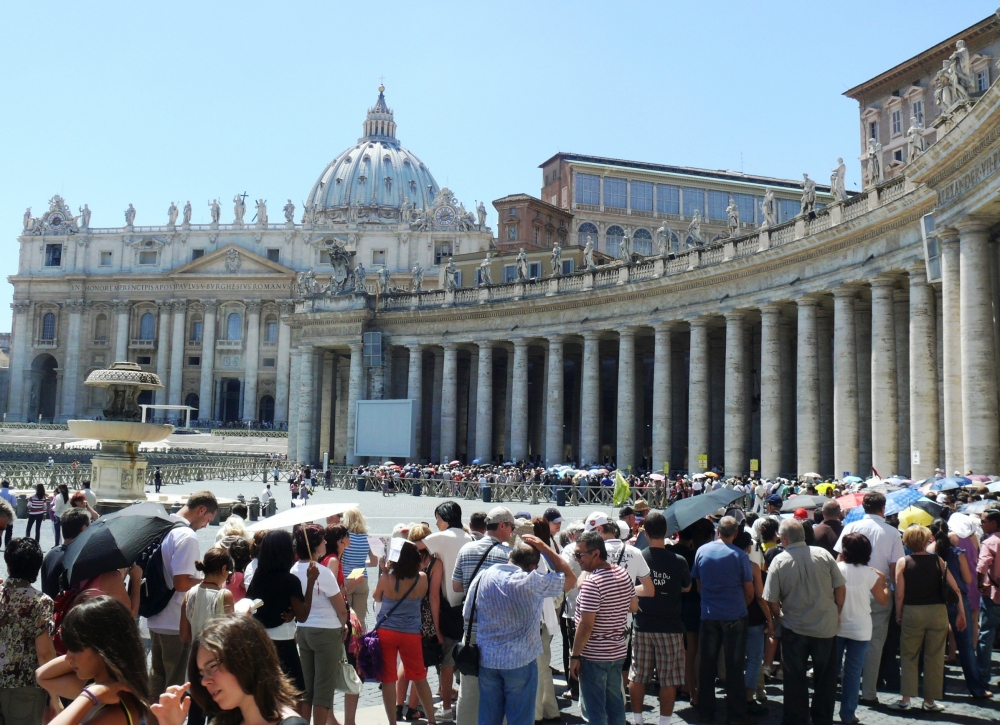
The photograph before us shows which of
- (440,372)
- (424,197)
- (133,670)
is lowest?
(133,670)

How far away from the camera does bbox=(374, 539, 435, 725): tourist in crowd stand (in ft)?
33.1

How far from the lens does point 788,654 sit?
10734 mm

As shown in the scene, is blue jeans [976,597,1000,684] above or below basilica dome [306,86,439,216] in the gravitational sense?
below

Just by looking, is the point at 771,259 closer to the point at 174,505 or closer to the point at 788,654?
the point at 174,505

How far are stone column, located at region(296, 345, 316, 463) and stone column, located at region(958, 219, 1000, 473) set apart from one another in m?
42.6

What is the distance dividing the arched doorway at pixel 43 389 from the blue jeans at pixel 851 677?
134 m

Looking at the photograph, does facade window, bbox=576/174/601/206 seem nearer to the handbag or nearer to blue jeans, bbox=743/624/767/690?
blue jeans, bbox=743/624/767/690

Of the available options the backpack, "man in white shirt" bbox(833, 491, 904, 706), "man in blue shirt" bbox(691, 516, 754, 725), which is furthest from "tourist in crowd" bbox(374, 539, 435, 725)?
"man in white shirt" bbox(833, 491, 904, 706)

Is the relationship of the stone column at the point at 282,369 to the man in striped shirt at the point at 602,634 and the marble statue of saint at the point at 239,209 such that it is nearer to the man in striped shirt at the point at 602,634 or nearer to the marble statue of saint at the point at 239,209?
the marble statue of saint at the point at 239,209

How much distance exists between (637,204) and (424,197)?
73.3 metres

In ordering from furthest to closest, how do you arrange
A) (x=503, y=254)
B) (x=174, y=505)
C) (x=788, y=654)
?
1. (x=503, y=254)
2. (x=174, y=505)
3. (x=788, y=654)

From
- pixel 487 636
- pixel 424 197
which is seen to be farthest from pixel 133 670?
pixel 424 197

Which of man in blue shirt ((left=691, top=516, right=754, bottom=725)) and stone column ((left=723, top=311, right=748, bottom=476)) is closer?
man in blue shirt ((left=691, top=516, right=754, bottom=725))

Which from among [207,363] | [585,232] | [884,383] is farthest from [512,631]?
[207,363]
